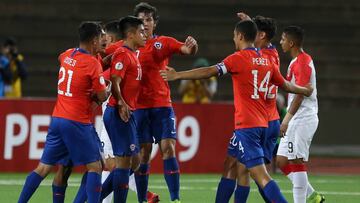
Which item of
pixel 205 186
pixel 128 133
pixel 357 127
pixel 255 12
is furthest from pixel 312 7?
pixel 128 133

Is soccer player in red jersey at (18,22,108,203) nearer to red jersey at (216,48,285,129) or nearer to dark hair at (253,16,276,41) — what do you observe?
red jersey at (216,48,285,129)

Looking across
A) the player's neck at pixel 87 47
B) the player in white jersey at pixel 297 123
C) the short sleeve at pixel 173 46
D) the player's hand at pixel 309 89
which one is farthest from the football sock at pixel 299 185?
the player's neck at pixel 87 47

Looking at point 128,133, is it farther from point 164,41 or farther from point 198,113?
point 198,113

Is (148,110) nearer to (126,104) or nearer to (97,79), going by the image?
(126,104)

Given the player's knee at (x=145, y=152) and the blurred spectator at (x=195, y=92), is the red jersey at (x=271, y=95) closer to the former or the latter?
the player's knee at (x=145, y=152)

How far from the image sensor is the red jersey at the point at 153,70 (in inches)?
526

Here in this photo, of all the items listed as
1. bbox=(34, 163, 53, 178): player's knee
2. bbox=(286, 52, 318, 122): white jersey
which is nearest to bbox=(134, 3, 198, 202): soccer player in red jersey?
bbox=(286, 52, 318, 122): white jersey

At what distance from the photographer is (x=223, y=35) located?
26.4m

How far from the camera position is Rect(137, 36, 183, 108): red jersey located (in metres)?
13.4

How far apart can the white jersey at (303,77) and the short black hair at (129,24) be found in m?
1.99

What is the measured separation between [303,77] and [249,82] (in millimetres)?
1458

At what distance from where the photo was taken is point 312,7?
27031mm

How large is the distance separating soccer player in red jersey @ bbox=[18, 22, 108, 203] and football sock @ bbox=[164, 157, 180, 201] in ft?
5.49

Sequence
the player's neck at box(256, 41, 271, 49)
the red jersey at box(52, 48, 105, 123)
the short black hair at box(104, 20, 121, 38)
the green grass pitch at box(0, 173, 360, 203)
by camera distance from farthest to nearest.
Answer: the green grass pitch at box(0, 173, 360, 203) < the short black hair at box(104, 20, 121, 38) < the player's neck at box(256, 41, 271, 49) < the red jersey at box(52, 48, 105, 123)
